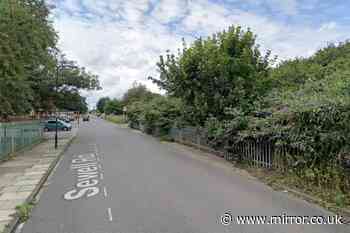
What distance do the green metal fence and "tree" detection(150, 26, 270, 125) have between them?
29.0 ft

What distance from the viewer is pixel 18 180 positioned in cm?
1111

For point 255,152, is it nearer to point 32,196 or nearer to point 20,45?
point 32,196

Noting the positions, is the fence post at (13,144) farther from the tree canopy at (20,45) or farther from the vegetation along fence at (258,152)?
the vegetation along fence at (258,152)

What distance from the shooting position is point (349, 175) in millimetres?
7906

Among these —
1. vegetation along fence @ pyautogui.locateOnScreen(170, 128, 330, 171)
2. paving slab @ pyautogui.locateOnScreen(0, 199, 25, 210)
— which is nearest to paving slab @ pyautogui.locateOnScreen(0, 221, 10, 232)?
paving slab @ pyautogui.locateOnScreen(0, 199, 25, 210)

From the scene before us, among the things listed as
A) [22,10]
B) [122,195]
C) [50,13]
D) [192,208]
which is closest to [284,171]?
[192,208]

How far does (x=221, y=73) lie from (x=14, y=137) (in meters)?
11.8

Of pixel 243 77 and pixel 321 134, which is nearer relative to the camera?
pixel 321 134

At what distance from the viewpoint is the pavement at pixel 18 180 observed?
749cm

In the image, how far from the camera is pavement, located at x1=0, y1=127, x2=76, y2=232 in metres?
7.49

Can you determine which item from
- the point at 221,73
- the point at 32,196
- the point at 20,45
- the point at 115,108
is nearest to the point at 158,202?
the point at 32,196

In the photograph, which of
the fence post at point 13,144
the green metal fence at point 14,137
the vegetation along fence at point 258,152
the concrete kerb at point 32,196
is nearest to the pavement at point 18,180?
the concrete kerb at point 32,196

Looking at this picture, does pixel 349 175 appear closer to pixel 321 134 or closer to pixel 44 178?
pixel 321 134

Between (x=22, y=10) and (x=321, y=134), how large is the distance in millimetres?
12737
